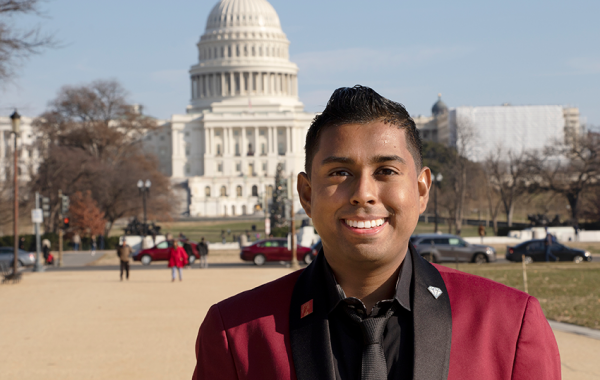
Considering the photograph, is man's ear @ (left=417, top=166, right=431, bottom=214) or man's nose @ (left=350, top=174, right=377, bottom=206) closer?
man's nose @ (left=350, top=174, right=377, bottom=206)

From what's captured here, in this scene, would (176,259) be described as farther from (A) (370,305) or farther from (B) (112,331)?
(A) (370,305)

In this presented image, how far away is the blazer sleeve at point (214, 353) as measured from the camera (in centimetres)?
238

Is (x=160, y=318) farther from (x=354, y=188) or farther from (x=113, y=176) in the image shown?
(x=113, y=176)

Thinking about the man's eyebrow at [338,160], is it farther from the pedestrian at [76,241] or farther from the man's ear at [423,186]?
the pedestrian at [76,241]

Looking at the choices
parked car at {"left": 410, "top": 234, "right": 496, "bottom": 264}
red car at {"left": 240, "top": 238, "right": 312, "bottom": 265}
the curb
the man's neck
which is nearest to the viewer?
the man's neck

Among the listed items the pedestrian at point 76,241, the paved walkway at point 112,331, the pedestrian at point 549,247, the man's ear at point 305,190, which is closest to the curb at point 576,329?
the paved walkway at point 112,331

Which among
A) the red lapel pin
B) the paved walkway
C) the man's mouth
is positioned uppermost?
the man's mouth

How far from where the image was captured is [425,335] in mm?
2271

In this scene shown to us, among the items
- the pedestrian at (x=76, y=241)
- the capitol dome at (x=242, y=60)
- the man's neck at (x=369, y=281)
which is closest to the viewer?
the man's neck at (x=369, y=281)

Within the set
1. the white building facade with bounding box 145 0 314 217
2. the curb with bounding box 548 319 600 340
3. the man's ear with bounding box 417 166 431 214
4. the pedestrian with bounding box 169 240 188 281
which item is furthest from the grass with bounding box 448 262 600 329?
the white building facade with bounding box 145 0 314 217

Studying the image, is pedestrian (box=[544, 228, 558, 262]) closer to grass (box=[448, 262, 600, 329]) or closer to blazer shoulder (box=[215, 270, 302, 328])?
grass (box=[448, 262, 600, 329])

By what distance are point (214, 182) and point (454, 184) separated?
204ft

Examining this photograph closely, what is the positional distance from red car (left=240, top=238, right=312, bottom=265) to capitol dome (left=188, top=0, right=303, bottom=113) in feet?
324

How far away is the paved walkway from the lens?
10.5 meters
